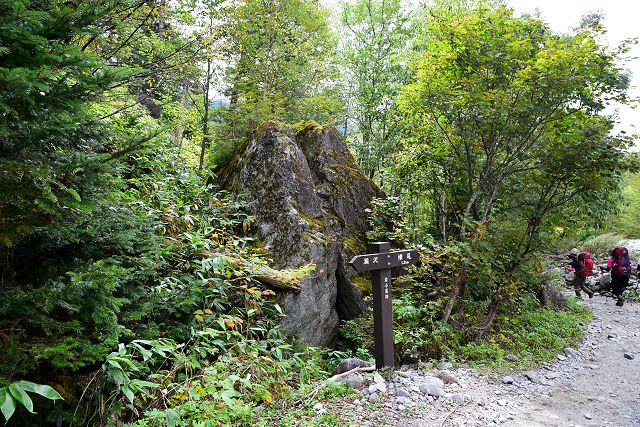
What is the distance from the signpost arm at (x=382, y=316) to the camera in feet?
15.8

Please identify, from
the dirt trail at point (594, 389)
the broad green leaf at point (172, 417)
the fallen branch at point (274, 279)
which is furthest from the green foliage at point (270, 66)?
the dirt trail at point (594, 389)

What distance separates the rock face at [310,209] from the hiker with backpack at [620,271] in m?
8.25

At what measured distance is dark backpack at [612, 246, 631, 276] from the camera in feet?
36.9

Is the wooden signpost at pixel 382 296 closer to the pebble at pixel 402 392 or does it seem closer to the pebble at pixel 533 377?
the pebble at pixel 402 392

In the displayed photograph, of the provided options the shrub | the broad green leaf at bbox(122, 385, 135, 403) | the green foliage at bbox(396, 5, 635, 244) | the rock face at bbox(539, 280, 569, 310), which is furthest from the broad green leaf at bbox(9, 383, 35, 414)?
the shrub

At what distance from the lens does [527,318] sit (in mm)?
7820

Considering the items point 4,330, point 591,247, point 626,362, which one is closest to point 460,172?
point 626,362

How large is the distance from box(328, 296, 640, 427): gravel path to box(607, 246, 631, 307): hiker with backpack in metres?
5.67

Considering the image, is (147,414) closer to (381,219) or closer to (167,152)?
(167,152)

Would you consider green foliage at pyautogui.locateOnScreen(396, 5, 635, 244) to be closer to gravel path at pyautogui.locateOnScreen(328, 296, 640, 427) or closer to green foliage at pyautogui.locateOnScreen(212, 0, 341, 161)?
gravel path at pyautogui.locateOnScreen(328, 296, 640, 427)

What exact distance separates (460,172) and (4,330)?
7963 mm

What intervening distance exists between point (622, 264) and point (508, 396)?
30.6 feet

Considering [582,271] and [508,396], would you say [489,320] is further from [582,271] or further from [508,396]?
[582,271]

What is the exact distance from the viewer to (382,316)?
4.91 metres
